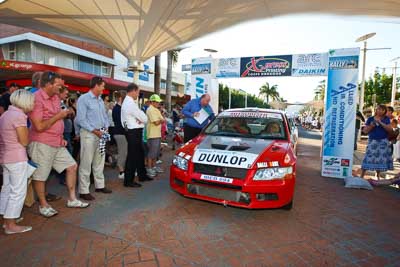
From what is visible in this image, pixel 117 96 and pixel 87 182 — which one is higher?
pixel 117 96

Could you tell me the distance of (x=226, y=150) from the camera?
3789mm

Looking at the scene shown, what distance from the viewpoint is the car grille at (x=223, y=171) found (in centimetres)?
346

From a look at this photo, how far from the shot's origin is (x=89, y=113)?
4.13 m

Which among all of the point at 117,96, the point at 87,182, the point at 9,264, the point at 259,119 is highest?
the point at 117,96

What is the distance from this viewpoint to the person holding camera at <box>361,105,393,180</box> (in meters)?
5.91

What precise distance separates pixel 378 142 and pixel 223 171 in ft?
14.9

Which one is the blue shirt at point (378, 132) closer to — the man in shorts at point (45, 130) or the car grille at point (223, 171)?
the car grille at point (223, 171)

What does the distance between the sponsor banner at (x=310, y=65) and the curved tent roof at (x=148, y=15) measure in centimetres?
325

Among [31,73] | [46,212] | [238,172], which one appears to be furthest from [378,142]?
[31,73]

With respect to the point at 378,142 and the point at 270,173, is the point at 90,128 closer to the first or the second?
the point at 270,173

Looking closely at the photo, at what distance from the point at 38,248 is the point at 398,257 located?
3.93 metres

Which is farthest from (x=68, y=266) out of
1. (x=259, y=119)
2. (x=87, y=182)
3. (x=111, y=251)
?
(x=259, y=119)

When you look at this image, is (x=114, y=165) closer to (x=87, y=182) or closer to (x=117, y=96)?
(x=117, y=96)

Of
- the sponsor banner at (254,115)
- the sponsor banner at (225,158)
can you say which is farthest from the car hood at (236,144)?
the sponsor banner at (254,115)
